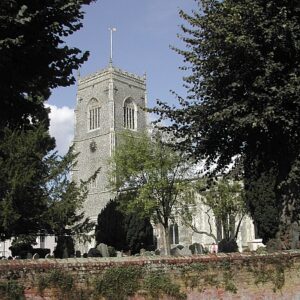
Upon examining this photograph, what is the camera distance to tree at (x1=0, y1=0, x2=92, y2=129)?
8.42m

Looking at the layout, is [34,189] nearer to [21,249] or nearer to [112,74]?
[21,249]

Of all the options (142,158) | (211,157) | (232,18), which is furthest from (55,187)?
(232,18)

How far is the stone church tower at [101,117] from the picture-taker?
78.4 m

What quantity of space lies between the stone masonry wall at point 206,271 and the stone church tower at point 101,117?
64106 millimetres

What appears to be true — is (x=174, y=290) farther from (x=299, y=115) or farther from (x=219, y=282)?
(x=299, y=115)

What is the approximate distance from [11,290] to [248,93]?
29.0ft

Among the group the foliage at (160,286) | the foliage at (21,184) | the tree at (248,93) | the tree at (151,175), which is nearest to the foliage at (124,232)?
the tree at (151,175)

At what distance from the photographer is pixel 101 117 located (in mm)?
82125

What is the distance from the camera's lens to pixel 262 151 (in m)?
17.1

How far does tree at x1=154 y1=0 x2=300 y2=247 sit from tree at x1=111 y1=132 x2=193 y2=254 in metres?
16.8

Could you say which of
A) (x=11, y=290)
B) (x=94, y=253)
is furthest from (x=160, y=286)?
(x=94, y=253)

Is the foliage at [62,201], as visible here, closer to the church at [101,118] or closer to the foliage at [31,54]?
the foliage at [31,54]

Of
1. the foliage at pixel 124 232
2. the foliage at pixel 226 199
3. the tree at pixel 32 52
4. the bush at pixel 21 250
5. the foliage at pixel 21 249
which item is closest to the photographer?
the tree at pixel 32 52

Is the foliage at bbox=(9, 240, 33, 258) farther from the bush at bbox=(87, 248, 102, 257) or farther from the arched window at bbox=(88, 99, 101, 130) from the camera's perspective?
the arched window at bbox=(88, 99, 101, 130)
